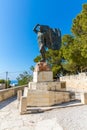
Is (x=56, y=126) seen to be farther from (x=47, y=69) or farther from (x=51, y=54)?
(x=51, y=54)

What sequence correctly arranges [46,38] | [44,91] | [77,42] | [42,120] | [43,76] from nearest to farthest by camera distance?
[42,120] < [44,91] < [43,76] < [46,38] < [77,42]

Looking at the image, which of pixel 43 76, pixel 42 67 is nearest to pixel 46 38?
pixel 42 67

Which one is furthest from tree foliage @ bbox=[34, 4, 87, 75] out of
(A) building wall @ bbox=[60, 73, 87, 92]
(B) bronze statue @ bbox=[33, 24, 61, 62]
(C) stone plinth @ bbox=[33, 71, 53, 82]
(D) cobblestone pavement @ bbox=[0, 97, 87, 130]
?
(D) cobblestone pavement @ bbox=[0, 97, 87, 130]

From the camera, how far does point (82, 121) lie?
4867mm

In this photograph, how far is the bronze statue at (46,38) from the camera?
378 inches

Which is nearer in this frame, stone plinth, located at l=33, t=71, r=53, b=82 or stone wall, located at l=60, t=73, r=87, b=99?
stone plinth, located at l=33, t=71, r=53, b=82

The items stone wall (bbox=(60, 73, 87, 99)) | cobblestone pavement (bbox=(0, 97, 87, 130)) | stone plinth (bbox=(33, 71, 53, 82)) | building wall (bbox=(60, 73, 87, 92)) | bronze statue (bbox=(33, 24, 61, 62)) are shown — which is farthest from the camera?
building wall (bbox=(60, 73, 87, 92))

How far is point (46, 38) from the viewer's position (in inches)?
384

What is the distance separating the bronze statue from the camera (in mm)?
9594

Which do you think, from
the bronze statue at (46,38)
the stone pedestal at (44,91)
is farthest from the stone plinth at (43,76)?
the bronze statue at (46,38)

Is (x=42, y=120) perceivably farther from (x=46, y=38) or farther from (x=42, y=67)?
(x=46, y=38)

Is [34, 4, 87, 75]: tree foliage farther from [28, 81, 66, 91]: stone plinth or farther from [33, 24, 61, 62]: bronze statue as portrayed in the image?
[28, 81, 66, 91]: stone plinth

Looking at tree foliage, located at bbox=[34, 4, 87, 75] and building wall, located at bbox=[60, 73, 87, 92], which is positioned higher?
tree foliage, located at bbox=[34, 4, 87, 75]

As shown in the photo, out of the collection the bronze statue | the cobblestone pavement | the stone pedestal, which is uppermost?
the bronze statue
